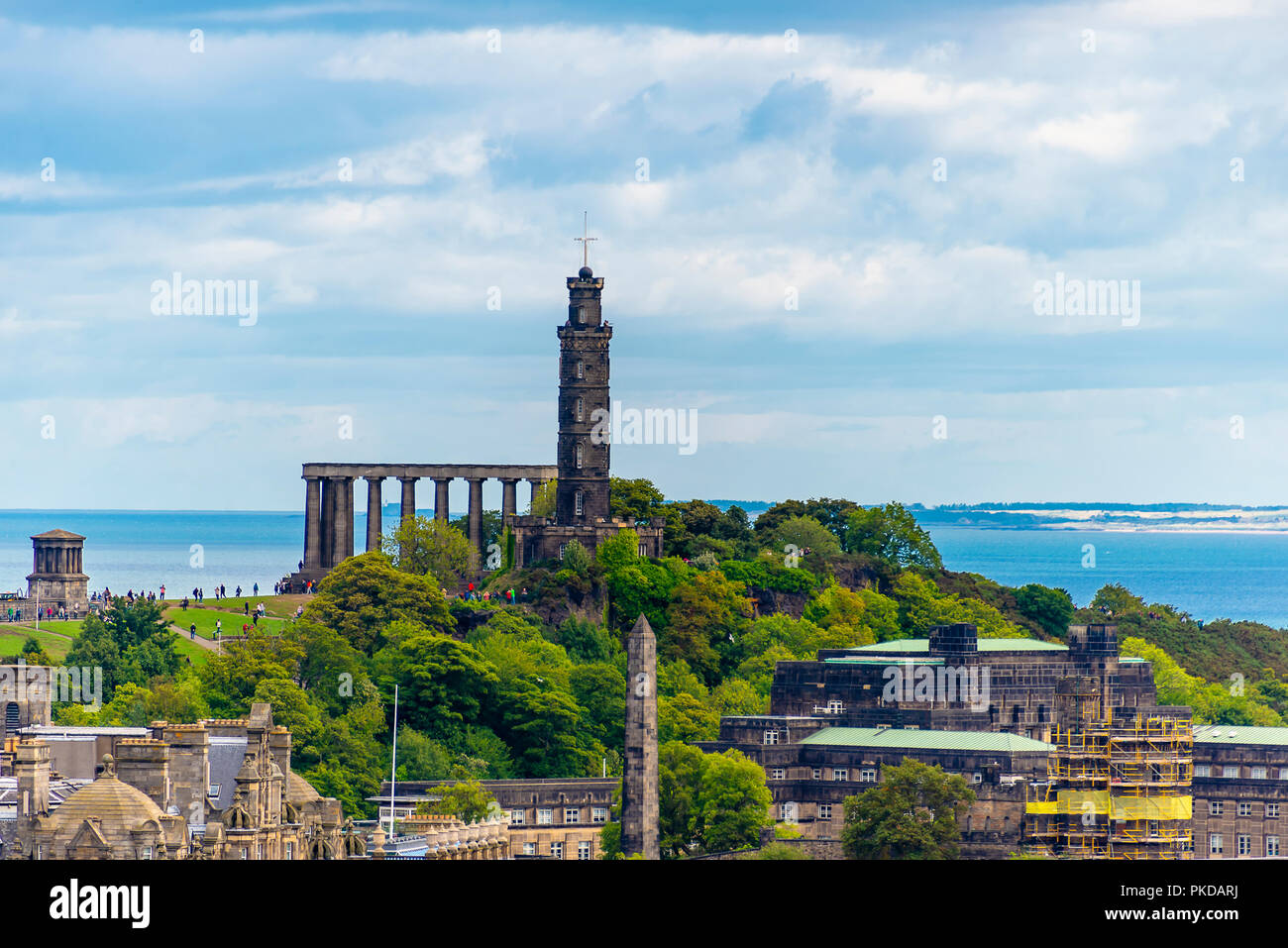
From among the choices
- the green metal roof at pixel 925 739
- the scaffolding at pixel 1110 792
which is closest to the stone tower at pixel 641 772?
the green metal roof at pixel 925 739

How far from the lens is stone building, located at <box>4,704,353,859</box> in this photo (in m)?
50.4

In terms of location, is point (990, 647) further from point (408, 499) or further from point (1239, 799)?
point (408, 499)

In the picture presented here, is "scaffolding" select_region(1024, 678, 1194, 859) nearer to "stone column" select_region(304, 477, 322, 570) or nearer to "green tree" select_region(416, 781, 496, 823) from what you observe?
"green tree" select_region(416, 781, 496, 823)

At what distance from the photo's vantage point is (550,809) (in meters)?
96.4

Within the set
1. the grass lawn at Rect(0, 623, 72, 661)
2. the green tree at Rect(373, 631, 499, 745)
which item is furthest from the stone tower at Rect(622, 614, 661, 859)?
the grass lawn at Rect(0, 623, 72, 661)

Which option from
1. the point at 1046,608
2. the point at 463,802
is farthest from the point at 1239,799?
the point at 1046,608

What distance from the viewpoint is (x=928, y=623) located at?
137 m

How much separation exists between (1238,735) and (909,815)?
76.3 feet

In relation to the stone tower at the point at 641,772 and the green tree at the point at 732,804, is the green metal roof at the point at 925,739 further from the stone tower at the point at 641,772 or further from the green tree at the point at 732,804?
the stone tower at the point at 641,772
